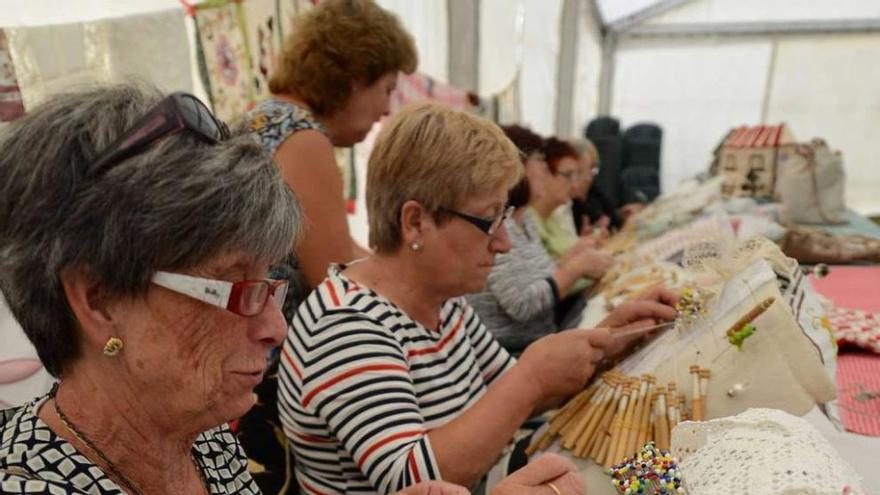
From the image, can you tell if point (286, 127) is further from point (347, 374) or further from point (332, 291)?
point (347, 374)

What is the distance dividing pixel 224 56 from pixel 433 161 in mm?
1197

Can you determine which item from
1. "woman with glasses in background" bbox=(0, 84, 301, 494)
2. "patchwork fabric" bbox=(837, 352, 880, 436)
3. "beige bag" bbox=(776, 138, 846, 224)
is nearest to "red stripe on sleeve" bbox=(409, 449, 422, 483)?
"woman with glasses in background" bbox=(0, 84, 301, 494)

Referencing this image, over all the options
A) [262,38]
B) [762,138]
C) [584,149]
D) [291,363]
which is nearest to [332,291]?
[291,363]

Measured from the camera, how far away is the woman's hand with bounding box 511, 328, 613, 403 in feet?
4.03

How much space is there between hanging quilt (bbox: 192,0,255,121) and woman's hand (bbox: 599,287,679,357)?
1320 mm

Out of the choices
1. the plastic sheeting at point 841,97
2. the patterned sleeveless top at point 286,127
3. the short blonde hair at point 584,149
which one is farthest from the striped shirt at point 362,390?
the plastic sheeting at point 841,97

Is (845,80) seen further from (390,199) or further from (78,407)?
(78,407)

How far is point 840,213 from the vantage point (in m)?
3.87

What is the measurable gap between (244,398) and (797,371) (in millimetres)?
957

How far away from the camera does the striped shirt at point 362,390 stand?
110 centimetres

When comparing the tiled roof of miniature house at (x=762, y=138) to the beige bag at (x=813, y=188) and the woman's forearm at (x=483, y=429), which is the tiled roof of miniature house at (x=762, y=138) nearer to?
the beige bag at (x=813, y=188)

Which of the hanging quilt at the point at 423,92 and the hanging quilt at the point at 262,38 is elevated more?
the hanging quilt at the point at 262,38

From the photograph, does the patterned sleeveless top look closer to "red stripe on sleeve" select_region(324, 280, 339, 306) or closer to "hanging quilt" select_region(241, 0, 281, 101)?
"red stripe on sleeve" select_region(324, 280, 339, 306)

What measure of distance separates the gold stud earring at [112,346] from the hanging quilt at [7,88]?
920 mm
